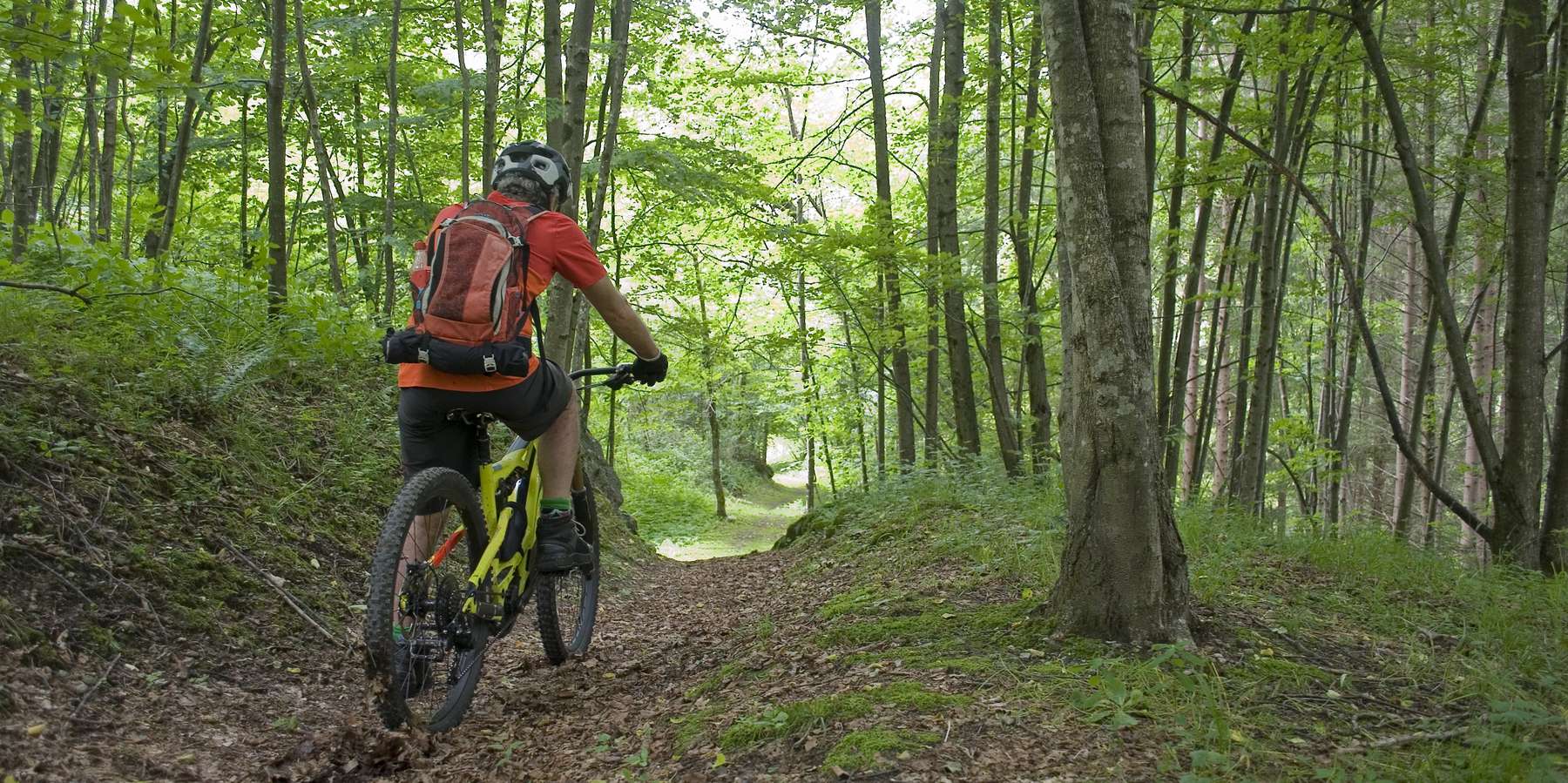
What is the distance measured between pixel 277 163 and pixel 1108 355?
6980 mm

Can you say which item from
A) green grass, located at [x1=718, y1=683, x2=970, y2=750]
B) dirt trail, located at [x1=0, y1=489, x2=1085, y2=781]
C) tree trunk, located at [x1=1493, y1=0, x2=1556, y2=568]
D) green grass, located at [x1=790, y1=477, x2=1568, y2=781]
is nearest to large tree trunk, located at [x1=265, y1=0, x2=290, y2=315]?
dirt trail, located at [x1=0, y1=489, x2=1085, y2=781]

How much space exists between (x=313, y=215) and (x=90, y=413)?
8.52 metres

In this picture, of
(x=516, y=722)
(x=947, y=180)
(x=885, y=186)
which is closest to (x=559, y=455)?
→ (x=516, y=722)

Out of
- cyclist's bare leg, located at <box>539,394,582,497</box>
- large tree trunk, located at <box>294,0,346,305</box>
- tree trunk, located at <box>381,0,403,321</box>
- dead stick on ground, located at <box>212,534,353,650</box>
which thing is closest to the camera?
cyclist's bare leg, located at <box>539,394,582,497</box>

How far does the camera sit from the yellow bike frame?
3.46 metres

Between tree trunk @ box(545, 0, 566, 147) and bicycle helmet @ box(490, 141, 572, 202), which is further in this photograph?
tree trunk @ box(545, 0, 566, 147)

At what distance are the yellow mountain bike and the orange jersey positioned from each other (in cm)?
18

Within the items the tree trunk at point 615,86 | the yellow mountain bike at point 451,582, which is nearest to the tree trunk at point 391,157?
the tree trunk at point 615,86

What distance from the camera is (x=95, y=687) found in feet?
9.73

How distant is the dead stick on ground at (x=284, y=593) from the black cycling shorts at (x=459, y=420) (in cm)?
116

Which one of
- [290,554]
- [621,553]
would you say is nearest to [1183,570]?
[290,554]

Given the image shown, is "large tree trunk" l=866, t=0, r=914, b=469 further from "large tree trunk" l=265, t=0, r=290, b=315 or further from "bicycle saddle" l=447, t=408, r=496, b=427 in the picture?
"bicycle saddle" l=447, t=408, r=496, b=427

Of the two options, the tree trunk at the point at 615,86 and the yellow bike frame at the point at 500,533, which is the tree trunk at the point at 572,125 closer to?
the tree trunk at the point at 615,86

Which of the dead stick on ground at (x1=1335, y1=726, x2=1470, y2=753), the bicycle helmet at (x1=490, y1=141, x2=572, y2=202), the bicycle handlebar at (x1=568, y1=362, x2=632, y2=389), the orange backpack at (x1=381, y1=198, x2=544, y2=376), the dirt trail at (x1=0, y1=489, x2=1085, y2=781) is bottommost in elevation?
the dirt trail at (x1=0, y1=489, x2=1085, y2=781)
